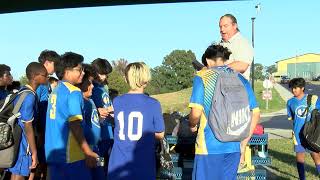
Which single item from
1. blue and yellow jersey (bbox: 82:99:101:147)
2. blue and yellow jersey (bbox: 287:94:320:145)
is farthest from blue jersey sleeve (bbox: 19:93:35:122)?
blue and yellow jersey (bbox: 287:94:320:145)

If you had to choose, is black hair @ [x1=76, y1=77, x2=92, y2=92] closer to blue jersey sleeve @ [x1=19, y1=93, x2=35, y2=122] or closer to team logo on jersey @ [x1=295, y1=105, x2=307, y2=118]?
blue jersey sleeve @ [x1=19, y1=93, x2=35, y2=122]

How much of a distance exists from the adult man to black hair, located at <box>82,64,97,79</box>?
A: 62.8 inches

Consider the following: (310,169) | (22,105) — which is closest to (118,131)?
(22,105)

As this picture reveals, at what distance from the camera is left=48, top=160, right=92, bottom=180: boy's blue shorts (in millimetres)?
4805

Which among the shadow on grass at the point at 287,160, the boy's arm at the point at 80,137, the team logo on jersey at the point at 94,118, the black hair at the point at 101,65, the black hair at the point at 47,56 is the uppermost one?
the black hair at the point at 47,56

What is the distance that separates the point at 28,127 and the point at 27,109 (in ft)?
0.67

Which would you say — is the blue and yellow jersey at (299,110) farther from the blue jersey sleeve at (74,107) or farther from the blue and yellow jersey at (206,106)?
the blue jersey sleeve at (74,107)

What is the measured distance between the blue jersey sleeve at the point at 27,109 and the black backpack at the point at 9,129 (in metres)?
0.04

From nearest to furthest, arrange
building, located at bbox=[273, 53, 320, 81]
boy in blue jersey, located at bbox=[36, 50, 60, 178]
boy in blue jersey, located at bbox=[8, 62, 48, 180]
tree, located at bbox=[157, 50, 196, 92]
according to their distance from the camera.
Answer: boy in blue jersey, located at bbox=[8, 62, 48, 180] < boy in blue jersey, located at bbox=[36, 50, 60, 178] < tree, located at bbox=[157, 50, 196, 92] < building, located at bbox=[273, 53, 320, 81]

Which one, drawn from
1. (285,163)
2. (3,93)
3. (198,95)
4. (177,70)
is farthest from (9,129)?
(177,70)

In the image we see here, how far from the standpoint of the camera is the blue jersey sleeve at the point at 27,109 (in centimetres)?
575

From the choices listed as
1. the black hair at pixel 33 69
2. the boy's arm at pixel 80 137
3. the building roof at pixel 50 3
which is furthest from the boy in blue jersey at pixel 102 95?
the building roof at pixel 50 3

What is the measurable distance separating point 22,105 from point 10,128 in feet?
1.01

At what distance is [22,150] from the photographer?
5.98 m
